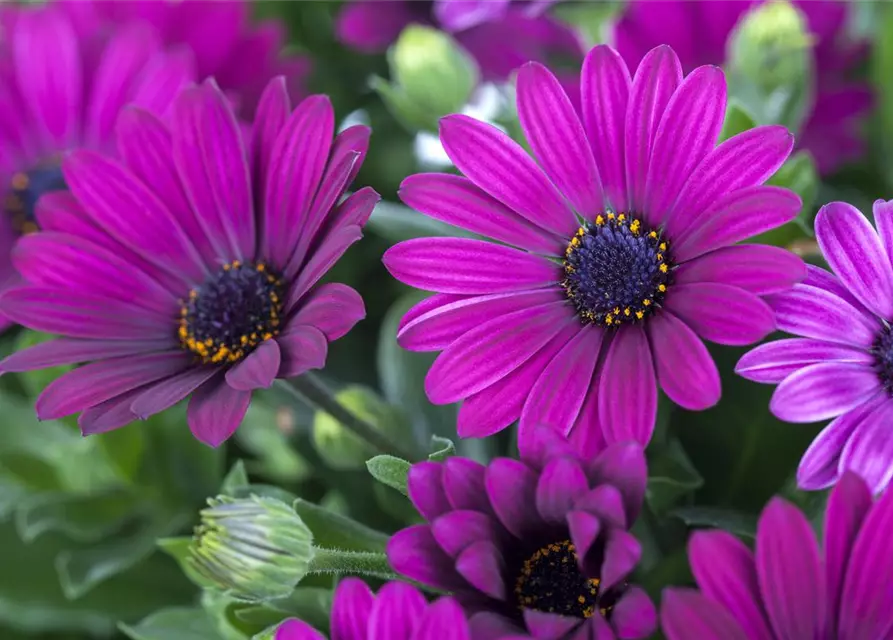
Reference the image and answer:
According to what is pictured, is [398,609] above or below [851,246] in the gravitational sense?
below

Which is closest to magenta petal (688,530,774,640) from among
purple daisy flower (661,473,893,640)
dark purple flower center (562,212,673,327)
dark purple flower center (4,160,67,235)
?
purple daisy flower (661,473,893,640)

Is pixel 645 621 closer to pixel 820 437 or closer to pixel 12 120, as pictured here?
pixel 820 437

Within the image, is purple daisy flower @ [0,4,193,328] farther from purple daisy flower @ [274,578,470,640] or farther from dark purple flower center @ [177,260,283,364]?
purple daisy flower @ [274,578,470,640]

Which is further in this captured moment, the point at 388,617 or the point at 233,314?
the point at 233,314

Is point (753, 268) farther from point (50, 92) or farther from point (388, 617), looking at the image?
point (50, 92)

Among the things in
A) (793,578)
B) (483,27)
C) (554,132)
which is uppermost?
(483,27)

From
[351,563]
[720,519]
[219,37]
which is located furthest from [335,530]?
Result: [219,37]

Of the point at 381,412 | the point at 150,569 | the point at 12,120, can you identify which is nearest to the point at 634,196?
the point at 381,412
